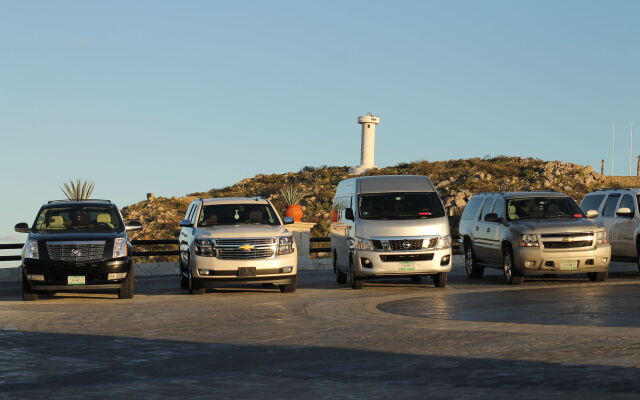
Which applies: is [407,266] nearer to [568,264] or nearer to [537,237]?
[537,237]

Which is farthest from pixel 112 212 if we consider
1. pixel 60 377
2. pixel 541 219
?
pixel 60 377

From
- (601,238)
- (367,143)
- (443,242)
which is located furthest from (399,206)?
(367,143)

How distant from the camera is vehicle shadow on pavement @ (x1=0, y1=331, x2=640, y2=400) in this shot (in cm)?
912

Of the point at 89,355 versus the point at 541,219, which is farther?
the point at 541,219

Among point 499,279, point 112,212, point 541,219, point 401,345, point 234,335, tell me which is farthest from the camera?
point 499,279

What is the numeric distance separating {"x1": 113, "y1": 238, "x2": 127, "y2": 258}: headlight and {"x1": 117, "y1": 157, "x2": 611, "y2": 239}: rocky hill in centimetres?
5579

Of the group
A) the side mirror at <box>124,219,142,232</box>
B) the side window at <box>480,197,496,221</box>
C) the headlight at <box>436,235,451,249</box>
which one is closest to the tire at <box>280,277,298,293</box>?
the headlight at <box>436,235,451,249</box>

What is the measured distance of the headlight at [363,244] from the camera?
2120cm

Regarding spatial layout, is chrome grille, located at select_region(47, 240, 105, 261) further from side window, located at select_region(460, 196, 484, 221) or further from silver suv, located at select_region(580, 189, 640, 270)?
silver suv, located at select_region(580, 189, 640, 270)

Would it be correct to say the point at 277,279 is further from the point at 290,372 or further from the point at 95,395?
the point at 95,395

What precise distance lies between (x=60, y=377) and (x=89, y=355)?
1658mm

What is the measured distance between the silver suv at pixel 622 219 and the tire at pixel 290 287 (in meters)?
8.68

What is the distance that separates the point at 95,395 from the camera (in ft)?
30.0

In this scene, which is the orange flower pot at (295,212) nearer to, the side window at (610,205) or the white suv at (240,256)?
the side window at (610,205)
